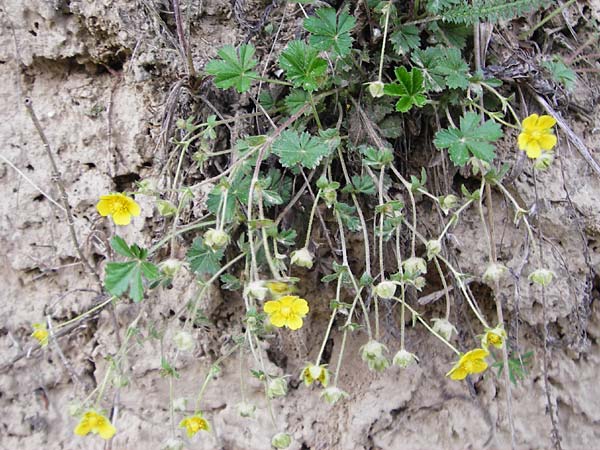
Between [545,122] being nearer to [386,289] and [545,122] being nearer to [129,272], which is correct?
[386,289]

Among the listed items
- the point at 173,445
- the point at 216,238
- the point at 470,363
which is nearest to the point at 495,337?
the point at 470,363

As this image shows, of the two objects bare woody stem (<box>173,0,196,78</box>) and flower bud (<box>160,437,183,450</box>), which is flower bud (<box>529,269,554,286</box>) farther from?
bare woody stem (<box>173,0,196,78</box>)

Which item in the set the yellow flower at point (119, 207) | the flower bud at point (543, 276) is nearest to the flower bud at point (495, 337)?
the flower bud at point (543, 276)

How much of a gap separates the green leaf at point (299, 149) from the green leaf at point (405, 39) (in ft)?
1.13

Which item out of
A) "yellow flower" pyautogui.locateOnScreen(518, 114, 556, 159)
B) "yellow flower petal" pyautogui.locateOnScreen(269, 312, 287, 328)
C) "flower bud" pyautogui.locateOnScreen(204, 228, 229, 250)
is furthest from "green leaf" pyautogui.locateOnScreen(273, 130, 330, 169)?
"yellow flower" pyautogui.locateOnScreen(518, 114, 556, 159)

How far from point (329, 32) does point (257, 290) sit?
26.0 inches

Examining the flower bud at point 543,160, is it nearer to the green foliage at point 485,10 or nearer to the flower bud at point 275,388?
the green foliage at point 485,10

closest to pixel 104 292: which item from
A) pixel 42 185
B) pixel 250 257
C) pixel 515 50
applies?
pixel 42 185

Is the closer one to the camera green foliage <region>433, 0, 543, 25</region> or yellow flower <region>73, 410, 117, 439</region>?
yellow flower <region>73, 410, 117, 439</region>

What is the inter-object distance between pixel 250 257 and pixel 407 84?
22.3 inches

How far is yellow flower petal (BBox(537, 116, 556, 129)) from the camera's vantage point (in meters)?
1.24

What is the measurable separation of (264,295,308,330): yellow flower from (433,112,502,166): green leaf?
0.49m

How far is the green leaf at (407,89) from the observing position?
1319 mm

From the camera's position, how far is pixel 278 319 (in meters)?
1.23
